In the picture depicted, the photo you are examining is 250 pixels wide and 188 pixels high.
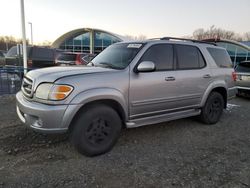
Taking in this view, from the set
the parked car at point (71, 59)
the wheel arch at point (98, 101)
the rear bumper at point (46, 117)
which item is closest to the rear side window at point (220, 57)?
the wheel arch at point (98, 101)

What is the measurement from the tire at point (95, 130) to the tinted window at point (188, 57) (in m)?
1.94

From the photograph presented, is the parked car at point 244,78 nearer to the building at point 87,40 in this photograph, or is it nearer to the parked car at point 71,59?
the parked car at point 71,59

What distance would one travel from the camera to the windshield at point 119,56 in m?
3.91

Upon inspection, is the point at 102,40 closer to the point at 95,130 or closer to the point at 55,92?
the point at 95,130

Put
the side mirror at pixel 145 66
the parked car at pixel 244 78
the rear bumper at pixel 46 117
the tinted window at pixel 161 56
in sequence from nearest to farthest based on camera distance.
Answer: the rear bumper at pixel 46 117 → the side mirror at pixel 145 66 → the tinted window at pixel 161 56 → the parked car at pixel 244 78

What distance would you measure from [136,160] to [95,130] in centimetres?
82

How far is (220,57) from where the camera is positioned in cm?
544

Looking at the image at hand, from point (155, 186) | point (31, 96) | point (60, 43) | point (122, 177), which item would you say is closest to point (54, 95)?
point (31, 96)

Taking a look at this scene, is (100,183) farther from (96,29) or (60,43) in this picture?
(60,43)

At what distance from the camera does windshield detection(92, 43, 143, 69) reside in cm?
391

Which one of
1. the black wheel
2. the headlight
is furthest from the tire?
the black wheel

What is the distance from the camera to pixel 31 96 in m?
3.28

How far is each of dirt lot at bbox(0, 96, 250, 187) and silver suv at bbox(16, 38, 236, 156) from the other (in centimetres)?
40

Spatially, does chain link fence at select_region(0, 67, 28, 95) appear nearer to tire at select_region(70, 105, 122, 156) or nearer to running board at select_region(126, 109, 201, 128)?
tire at select_region(70, 105, 122, 156)
